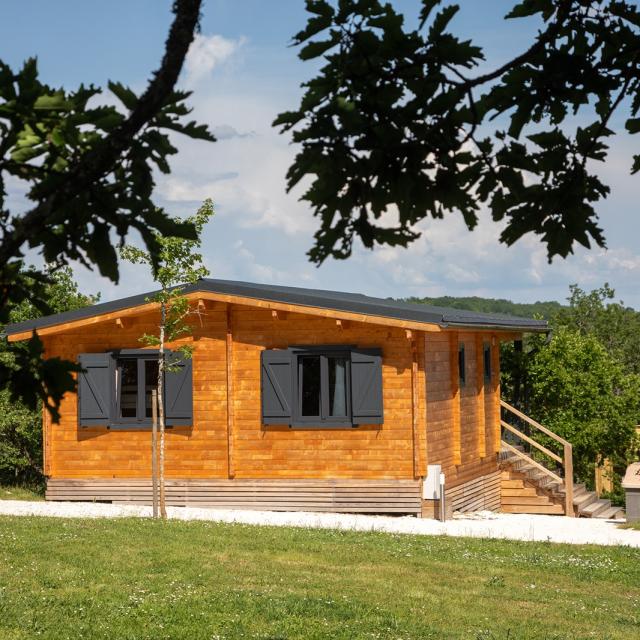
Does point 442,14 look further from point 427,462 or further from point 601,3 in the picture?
point 427,462

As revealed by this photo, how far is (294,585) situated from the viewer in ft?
33.5

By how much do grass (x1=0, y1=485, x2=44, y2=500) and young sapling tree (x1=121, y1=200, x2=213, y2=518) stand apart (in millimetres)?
3032

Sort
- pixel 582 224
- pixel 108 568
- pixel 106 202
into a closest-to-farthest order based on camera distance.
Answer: pixel 106 202
pixel 582 224
pixel 108 568

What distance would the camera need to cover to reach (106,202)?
11.0ft

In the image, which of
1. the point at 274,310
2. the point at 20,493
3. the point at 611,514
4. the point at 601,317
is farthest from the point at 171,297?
the point at 601,317

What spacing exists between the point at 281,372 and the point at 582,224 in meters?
12.1

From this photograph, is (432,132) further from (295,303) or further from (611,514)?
(611,514)

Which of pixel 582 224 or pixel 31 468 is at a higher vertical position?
pixel 582 224

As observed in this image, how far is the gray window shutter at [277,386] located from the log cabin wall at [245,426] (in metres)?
0.23

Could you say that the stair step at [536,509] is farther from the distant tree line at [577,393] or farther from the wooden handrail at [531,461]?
the distant tree line at [577,393]

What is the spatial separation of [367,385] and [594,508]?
5998mm

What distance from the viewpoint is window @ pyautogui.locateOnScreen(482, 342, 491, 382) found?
66.5 feet

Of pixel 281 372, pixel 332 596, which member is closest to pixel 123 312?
pixel 281 372

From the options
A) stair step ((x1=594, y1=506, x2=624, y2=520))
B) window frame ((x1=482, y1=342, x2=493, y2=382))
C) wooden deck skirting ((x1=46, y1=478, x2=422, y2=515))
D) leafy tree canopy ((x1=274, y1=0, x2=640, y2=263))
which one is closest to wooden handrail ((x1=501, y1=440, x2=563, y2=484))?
stair step ((x1=594, y1=506, x2=624, y2=520))
